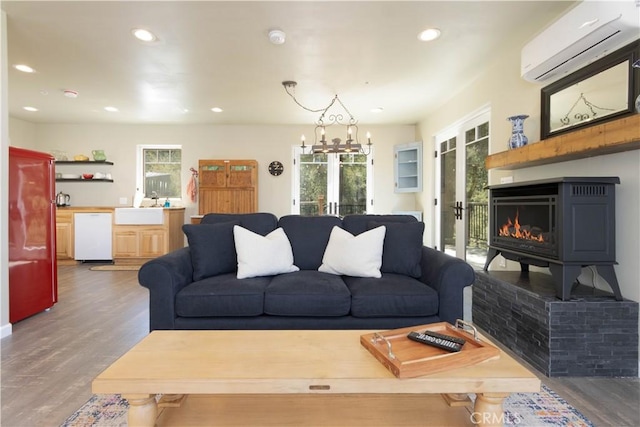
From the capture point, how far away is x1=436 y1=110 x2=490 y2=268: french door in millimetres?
3973

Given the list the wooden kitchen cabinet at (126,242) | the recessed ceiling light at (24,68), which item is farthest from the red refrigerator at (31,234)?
the wooden kitchen cabinet at (126,242)

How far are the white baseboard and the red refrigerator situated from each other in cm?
20

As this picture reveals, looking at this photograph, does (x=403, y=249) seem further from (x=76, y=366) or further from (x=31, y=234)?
(x=31, y=234)

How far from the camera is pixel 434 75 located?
3.90 m

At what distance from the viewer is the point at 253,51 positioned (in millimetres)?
3285

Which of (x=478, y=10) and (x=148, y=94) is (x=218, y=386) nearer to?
(x=478, y=10)

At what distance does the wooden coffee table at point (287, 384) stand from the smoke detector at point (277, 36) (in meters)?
2.53

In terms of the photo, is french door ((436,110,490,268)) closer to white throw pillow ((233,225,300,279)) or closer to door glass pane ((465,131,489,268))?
door glass pane ((465,131,489,268))

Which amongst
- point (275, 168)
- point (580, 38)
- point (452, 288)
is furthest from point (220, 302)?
point (275, 168)

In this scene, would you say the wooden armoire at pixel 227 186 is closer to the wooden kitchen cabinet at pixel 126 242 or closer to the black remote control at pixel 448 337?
the wooden kitchen cabinet at pixel 126 242

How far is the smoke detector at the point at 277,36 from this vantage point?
9.41 feet

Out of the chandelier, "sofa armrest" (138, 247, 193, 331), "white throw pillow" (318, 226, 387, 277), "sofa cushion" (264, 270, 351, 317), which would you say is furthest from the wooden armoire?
"sofa cushion" (264, 270, 351, 317)

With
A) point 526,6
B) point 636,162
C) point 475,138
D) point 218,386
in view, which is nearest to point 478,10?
point 526,6

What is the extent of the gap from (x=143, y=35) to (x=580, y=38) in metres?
3.41
